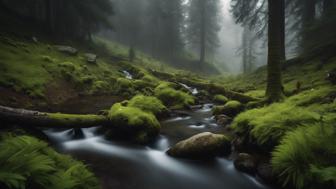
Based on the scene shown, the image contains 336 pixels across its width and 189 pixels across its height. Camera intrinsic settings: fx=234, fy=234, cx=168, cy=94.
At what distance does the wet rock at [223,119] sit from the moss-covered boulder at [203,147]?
108 inches

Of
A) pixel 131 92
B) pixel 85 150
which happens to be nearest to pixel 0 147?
pixel 85 150

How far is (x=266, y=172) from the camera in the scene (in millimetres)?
4871

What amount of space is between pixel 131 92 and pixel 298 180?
1316 centimetres

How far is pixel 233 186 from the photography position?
507 cm

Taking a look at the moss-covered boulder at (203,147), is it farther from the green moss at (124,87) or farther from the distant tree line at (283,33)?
the green moss at (124,87)

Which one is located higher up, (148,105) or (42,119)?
(148,105)

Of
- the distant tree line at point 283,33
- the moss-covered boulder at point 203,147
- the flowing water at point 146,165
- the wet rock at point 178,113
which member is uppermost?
the distant tree line at point 283,33

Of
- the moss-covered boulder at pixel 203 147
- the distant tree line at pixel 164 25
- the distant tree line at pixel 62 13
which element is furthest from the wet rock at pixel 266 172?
the distant tree line at pixel 164 25

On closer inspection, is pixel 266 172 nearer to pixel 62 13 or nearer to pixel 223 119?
pixel 223 119

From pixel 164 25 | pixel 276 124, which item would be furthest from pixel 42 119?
pixel 164 25

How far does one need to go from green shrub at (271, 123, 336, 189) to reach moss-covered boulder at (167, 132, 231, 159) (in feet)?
7.24

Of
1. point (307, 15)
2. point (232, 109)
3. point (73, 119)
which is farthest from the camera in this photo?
point (307, 15)

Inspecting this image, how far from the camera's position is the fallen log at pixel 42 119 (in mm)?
6021

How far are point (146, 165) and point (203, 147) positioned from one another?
1.56 meters
